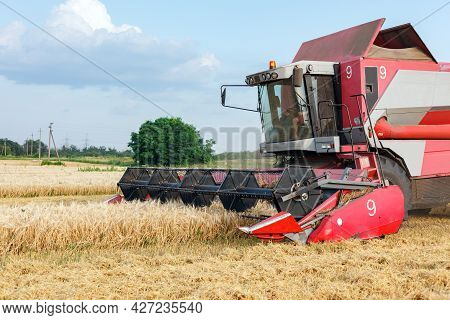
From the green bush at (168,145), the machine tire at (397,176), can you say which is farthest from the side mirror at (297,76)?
the green bush at (168,145)

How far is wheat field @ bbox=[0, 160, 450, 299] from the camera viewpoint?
316 centimetres

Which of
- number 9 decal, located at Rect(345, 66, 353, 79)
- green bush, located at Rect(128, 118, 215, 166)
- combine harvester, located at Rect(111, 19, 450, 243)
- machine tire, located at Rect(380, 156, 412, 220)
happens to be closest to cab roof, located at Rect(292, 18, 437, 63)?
combine harvester, located at Rect(111, 19, 450, 243)

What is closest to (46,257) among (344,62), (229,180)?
(229,180)

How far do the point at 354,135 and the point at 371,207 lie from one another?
4.04ft

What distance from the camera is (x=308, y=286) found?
128 inches

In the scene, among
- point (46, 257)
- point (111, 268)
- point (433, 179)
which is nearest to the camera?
point (111, 268)

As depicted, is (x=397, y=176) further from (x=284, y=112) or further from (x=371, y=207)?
(x=284, y=112)

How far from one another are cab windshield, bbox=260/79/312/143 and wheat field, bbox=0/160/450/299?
1.12 meters

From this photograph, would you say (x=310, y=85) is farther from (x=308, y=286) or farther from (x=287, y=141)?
(x=308, y=286)

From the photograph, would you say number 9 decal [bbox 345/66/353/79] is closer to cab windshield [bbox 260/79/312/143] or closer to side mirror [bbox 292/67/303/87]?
cab windshield [bbox 260/79/312/143]

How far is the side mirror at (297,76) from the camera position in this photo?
216 inches

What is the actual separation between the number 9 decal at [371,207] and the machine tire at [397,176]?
98cm

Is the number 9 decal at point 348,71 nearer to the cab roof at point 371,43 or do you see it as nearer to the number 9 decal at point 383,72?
the cab roof at point 371,43
